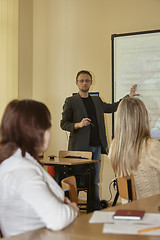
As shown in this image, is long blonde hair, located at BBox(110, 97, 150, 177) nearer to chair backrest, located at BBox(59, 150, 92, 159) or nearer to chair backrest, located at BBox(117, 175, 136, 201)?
chair backrest, located at BBox(117, 175, 136, 201)

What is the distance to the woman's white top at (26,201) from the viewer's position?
4.21 feet

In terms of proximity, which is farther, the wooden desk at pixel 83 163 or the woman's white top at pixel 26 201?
the wooden desk at pixel 83 163

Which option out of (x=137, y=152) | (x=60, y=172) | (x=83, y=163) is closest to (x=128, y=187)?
(x=137, y=152)

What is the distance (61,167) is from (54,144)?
6.51 ft

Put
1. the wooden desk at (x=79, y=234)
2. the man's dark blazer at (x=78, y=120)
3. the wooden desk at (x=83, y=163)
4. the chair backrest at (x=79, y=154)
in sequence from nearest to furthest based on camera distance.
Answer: the wooden desk at (x=79, y=234) → the wooden desk at (x=83, y=163) → the chair backrest at (x=79, y=154) → the man's dark blazer at (x=78, y=120)

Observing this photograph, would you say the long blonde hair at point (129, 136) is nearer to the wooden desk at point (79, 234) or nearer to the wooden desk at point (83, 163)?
the wooden desk at point (79, 234)

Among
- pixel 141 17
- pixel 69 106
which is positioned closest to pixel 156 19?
pixel 141 17

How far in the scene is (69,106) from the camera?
15.4 ft

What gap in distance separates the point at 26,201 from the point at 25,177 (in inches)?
3.4

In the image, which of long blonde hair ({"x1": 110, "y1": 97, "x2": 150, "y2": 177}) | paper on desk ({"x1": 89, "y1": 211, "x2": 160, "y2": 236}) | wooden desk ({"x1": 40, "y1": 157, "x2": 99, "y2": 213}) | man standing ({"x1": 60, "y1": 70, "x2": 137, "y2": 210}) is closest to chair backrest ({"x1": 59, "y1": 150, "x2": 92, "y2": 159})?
wooden desk ({"x1": 40, "y1": 157, "x2": 99, "y2": 213})

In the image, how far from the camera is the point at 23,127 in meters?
1.38

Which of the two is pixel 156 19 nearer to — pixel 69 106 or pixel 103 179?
pixel 69 106

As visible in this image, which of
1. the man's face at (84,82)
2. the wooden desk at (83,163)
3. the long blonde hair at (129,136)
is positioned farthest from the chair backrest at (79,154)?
the long blonde hair at (129,136)

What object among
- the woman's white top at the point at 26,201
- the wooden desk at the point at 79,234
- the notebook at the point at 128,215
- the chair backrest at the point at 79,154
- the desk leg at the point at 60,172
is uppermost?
the woman's white top at the point at 26,201
